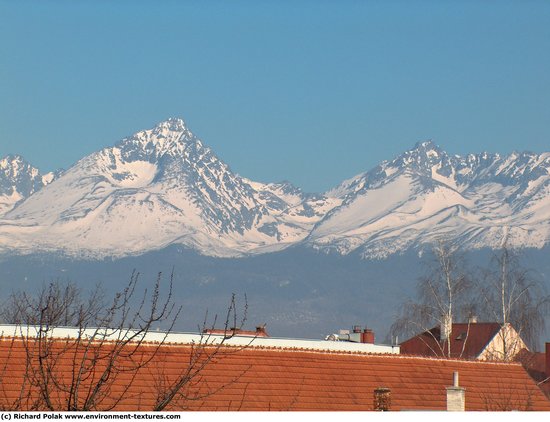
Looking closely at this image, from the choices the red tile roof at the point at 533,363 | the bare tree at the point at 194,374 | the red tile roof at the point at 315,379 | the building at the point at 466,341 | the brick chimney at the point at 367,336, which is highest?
the building at the point at 466,341

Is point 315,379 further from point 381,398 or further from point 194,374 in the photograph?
point 194,374

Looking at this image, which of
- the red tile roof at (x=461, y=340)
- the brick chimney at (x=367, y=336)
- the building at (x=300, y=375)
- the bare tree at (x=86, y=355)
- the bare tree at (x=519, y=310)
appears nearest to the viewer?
the bare tree at (x=86, y=355)

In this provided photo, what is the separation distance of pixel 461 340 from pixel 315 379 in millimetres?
64773

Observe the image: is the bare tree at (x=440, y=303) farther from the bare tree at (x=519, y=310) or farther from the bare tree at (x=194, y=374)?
the bare tree at (x=194, y=374)

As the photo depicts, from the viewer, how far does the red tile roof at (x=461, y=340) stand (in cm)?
10619

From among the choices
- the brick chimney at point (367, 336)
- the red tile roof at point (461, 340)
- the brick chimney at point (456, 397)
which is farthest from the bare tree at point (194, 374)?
the red tile roof at point (461, 340)

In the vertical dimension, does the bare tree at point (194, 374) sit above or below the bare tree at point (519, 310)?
below

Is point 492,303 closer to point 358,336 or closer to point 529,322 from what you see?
point 529,322

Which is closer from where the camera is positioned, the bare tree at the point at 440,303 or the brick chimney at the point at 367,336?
the brick chimney at the point at 367,336

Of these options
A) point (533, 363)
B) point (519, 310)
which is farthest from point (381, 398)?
point (519, 310)

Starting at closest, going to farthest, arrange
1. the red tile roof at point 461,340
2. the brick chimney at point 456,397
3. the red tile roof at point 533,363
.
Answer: the brick chimney at point 456,397 < the red tile roof at point 533,363 < the red tile roof at point 461,340

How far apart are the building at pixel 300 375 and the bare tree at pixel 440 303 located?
44044 mm

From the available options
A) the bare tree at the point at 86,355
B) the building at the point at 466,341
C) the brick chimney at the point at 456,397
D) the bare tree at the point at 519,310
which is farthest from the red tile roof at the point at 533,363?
the bare tree at the point at 86,355
